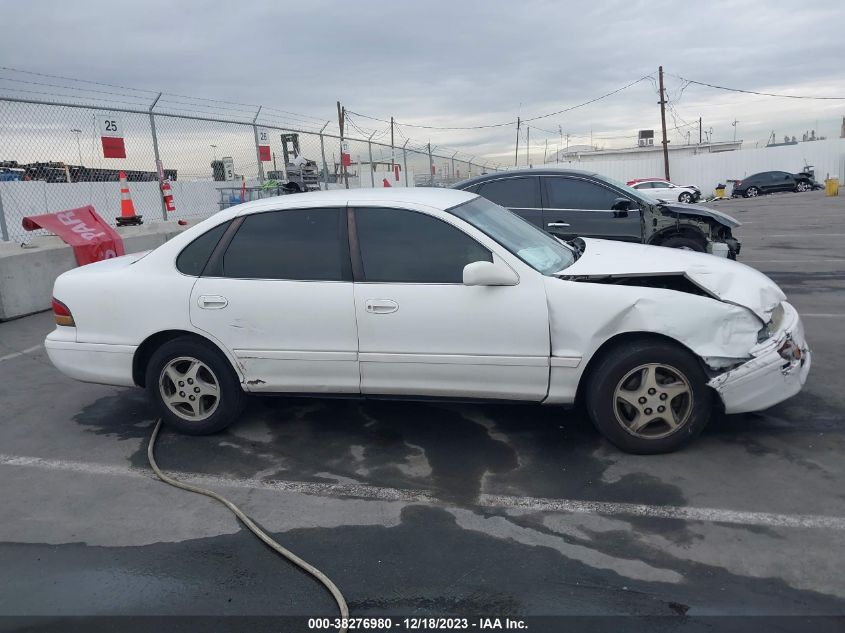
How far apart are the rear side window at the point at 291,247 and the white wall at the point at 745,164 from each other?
40461 mm

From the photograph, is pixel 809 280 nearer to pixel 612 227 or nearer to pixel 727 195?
pixel 612 227

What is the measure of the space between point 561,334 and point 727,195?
140ft

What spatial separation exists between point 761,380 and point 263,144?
13.0 meters

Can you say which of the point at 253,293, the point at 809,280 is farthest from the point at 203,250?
the point at 809,280

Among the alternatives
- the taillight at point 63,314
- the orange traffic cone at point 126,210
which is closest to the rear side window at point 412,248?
the taillight at point 63,314

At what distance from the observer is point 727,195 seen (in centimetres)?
4219

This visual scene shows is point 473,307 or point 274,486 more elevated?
point 473,307

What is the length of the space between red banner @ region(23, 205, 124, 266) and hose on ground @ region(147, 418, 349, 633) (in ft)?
17.7

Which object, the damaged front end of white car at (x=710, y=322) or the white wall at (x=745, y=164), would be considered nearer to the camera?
the damaged front end of white car at (x=710, y=322)

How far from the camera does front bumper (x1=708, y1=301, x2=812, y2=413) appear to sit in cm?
386

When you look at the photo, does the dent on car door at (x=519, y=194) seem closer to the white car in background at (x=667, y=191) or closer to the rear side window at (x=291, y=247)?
the rear side window at (x=291, y=247)

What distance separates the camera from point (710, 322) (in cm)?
386

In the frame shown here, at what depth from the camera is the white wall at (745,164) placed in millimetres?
→ 43562

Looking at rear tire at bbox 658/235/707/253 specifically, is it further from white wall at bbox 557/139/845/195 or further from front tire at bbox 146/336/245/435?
white wall at bbox 557/139/845/195
